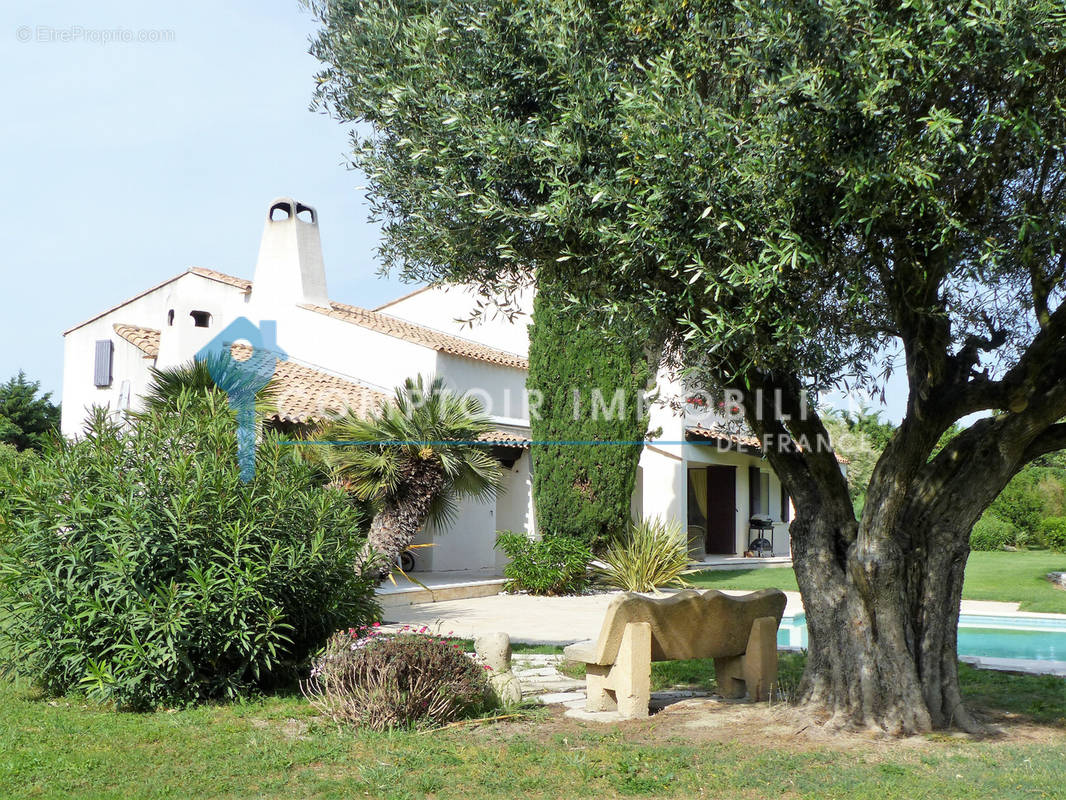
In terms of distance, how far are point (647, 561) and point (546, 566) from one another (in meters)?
2.16

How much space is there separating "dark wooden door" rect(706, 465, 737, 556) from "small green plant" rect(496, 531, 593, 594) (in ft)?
36.5

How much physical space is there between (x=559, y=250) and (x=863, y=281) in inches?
87.4

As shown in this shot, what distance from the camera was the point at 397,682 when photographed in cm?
720

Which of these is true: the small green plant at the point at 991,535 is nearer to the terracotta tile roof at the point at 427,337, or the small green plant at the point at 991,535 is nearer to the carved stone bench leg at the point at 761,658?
the terracotta tile roof at the point at 427,337

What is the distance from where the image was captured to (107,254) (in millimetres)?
13242

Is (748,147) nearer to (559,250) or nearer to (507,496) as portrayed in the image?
(559,250)

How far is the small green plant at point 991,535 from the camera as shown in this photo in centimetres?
3111

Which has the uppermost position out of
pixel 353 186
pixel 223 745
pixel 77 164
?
pixel 77 164

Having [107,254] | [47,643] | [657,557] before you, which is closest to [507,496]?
[657,557]

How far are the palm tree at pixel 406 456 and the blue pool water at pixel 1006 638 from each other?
5398mm

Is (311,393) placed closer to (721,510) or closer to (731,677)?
(731,677)

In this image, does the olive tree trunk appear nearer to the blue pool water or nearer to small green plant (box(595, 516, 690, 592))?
the blue pool water

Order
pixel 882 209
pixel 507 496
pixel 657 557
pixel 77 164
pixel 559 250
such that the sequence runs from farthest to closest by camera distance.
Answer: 1. pixel 507 496
2. pixel 657 557
3. pixel 77 164
4. pixel 559 250
5. pixel 882 209

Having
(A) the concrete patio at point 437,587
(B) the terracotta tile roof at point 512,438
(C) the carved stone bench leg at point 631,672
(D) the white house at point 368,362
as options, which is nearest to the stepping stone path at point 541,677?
(C) the carved stone bench leg at point 631,672
